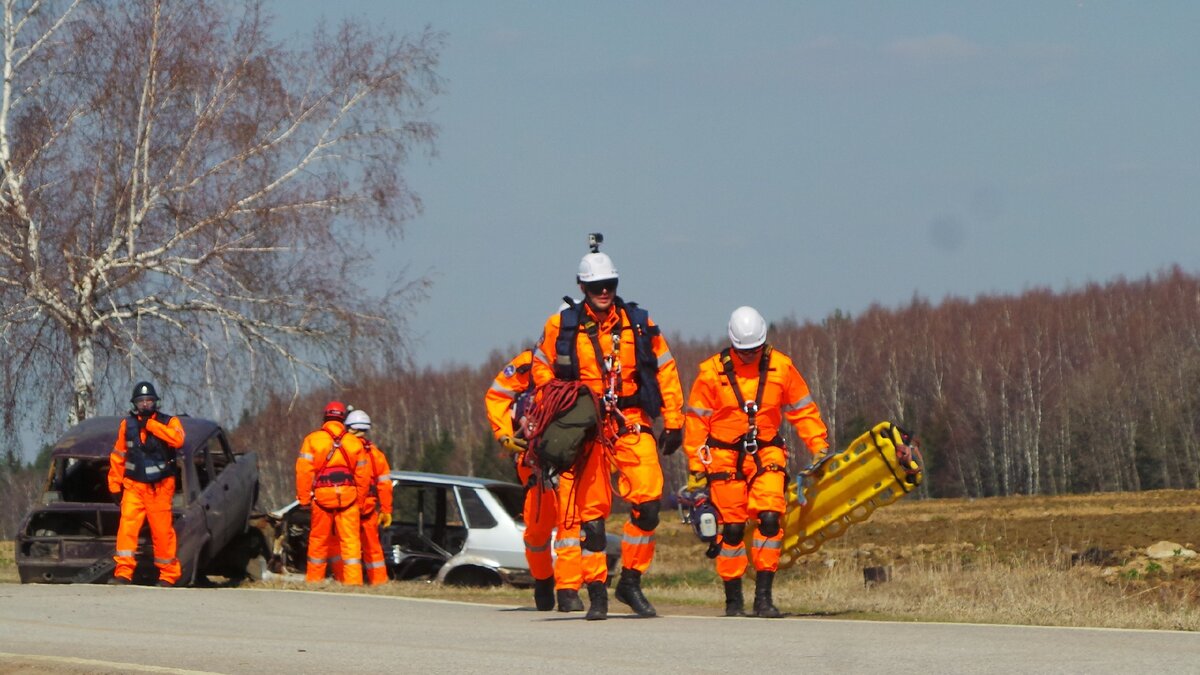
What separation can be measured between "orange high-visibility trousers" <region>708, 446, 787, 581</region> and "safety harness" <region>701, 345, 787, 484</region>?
0.06 feet

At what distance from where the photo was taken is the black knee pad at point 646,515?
10.6m

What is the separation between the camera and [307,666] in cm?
811

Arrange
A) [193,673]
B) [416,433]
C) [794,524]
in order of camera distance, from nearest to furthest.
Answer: [193,673], [794,524], [416,433]

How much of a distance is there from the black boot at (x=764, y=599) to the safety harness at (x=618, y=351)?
136 cm

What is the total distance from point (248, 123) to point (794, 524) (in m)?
16.7

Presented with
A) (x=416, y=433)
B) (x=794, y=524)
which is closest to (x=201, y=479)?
(x=794, y=524)

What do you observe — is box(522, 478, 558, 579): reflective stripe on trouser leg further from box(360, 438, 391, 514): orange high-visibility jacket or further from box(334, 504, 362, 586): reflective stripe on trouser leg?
box(360, 438, 391, 514): orange high-visibility jacket

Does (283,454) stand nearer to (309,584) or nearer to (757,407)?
(309,584)

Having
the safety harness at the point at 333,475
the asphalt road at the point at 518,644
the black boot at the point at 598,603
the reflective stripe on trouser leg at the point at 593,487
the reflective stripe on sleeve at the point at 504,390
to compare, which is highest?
the reflective stripe on sleeve at the point at 504,390

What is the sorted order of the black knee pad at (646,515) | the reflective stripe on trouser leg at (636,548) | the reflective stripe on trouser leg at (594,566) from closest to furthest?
→ the black knee pad at (646,515)
the reflective stripe on trouser leg at (594,566)
the reflective stripe on trouser leg at (636,548)

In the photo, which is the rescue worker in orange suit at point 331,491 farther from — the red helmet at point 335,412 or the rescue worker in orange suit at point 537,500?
the rescue worker in orange suit at point 537,500

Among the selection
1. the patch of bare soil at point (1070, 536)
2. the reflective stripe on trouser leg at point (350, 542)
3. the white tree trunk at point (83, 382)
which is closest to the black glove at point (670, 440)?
the patch of bare soil at point (1070, 536)

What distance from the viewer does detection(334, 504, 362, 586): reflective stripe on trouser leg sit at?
16203 mm

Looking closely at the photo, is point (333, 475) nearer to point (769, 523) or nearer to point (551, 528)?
point (551, 528)
